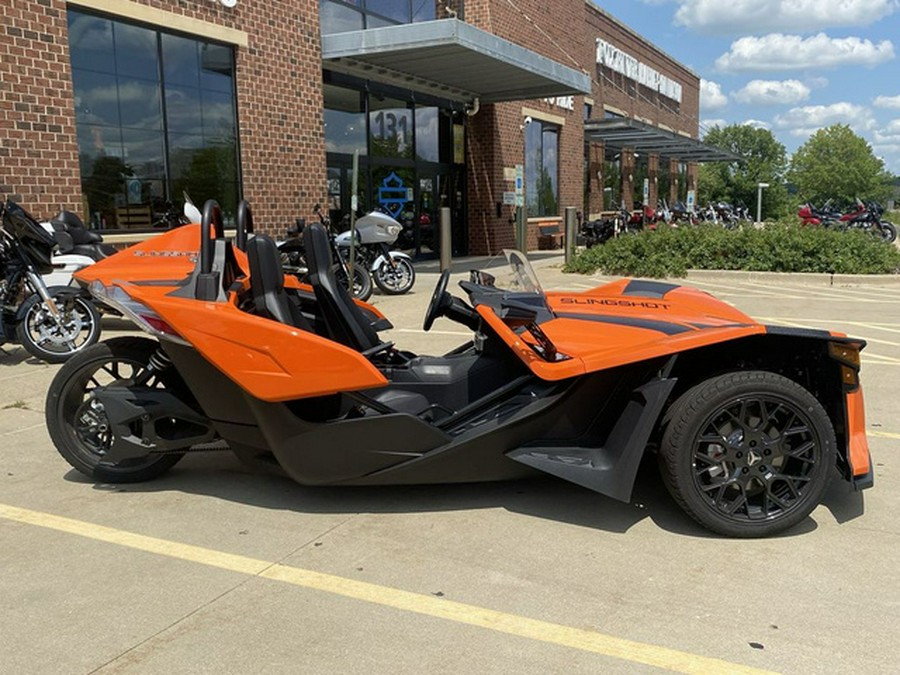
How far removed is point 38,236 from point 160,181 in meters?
3.74

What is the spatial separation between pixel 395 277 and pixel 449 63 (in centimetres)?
497

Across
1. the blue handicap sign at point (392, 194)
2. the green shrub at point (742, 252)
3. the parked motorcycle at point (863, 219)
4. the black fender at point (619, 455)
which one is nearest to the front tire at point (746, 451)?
the black fender at point (619, 455)

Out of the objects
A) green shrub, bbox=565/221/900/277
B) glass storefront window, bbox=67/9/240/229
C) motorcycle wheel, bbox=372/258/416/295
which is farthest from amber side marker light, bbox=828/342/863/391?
green shrub, bbox=565/221/900/277

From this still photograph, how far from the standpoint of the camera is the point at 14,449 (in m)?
4.55

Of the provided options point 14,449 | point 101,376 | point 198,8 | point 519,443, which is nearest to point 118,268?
point 101,376

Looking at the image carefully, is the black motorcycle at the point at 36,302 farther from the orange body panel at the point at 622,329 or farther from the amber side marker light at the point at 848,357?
the amber side marker light at the point at 848,357

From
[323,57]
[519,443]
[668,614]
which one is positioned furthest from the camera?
[323,57]

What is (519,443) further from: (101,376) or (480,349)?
(101,376)

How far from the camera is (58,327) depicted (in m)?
6.94

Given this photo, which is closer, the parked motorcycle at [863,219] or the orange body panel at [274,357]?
the orange body panel at [274,357]

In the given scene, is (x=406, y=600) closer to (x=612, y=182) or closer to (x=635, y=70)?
(x=612, y=182)

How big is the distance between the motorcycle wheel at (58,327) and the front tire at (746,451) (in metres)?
5.42

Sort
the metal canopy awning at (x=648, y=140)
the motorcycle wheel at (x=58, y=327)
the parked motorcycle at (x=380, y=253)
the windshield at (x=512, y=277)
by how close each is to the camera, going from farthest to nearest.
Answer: the metal canopy awning at (x=648, y=140)
the parked motorcycle at (x=380, y=253)
the motorcycle wheel at (x=58, y=327)
the windshield at (x=512, y=277)

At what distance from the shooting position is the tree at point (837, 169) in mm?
73438
